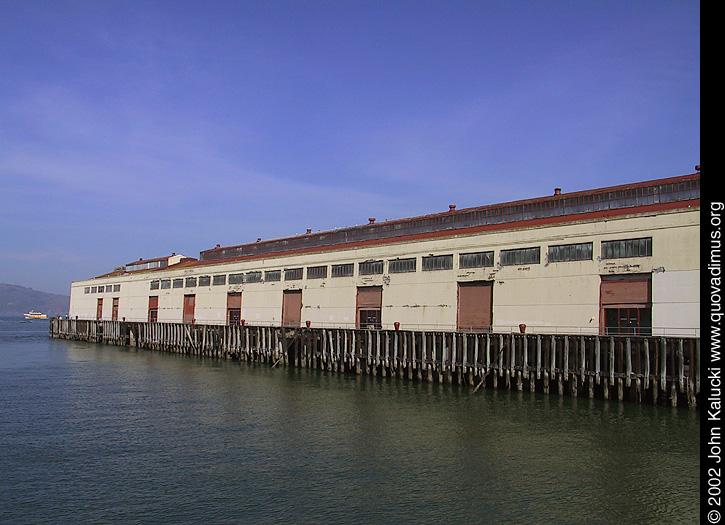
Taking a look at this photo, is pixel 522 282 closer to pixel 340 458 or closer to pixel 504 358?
pixel 504 358

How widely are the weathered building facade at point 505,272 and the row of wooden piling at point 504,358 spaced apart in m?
2.41

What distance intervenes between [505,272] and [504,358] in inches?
265

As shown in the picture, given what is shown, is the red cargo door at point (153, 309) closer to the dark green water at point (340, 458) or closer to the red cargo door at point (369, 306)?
the red cargo door at point (369, 306)

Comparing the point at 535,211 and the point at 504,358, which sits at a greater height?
the point at 535,211

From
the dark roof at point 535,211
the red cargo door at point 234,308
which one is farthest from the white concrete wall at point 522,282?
the dark roof at point 535,211

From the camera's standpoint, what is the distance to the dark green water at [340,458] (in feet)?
57.6

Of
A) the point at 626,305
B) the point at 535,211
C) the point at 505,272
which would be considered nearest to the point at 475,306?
the point at 505,272

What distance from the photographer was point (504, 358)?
4066 cm

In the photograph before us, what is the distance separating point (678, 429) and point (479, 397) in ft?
40.3

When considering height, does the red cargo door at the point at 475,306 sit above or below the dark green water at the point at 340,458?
above

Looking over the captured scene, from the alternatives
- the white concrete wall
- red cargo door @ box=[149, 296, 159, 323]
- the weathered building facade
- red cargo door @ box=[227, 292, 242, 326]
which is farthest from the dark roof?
red cargo door @ box=[149, 296, 159, 323]

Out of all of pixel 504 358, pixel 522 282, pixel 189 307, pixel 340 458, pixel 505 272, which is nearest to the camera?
pixel 340 458

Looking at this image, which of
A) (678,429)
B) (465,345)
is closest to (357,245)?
(465,345)
